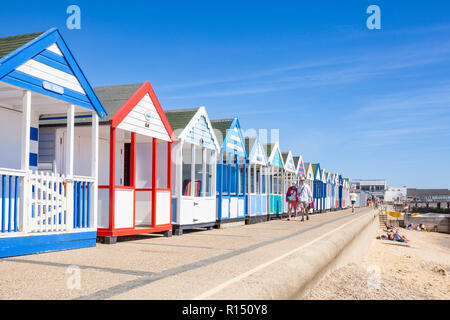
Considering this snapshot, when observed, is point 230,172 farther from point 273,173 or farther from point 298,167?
point 298,167

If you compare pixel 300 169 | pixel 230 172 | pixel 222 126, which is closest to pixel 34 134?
pixel 222 126

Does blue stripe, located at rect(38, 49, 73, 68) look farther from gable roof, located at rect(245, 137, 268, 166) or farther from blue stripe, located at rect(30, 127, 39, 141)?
gable roof, located at rect(245, 137, 268, 166)

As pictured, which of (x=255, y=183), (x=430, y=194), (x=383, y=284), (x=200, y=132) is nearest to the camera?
(x=383, y=284)

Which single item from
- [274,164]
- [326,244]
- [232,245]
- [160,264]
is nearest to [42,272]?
[160,264]

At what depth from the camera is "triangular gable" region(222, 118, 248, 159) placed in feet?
48.9

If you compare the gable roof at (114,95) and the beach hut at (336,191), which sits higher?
the gable roof at (114,95)

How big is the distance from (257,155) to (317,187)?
1527 centimetres

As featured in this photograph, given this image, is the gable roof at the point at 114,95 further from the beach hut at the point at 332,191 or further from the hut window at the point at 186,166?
the beach hut at the point at 332,191

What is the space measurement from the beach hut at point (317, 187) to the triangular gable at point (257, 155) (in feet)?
42.5

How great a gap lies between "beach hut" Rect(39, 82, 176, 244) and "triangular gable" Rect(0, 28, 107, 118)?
0.92 metres

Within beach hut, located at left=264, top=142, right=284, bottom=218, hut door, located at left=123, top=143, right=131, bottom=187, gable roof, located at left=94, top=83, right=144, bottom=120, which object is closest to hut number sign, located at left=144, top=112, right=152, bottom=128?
gable roof, located at left=94, top=83, right=144, bottom=120

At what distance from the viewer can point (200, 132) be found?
42.5ft

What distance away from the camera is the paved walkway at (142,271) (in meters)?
4.35

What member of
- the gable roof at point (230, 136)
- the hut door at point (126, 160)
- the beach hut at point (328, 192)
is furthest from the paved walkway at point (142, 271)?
the beach hut at point (328, 192)
